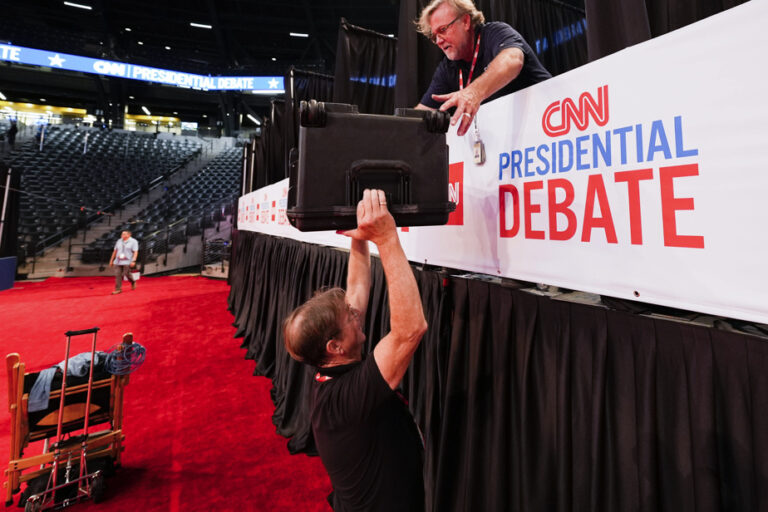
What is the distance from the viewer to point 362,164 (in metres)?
0.80

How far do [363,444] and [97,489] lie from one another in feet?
6.56

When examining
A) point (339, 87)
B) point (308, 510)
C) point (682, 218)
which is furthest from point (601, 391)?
point (339, 87)

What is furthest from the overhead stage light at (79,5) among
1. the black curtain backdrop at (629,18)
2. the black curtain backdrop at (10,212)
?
the black curtain backdrop at (629,18)

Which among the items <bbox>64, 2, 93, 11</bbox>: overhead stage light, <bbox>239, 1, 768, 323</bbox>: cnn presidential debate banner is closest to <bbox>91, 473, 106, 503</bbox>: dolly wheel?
<bbox>239, 1, 768, 323</bbox>: cnn presidential debate banner

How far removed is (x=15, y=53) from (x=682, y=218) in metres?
21.8

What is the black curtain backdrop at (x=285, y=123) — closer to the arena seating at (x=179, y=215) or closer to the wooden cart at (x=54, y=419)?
the wooden cart at (x=54, y=419)

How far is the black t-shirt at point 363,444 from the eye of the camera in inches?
36.3

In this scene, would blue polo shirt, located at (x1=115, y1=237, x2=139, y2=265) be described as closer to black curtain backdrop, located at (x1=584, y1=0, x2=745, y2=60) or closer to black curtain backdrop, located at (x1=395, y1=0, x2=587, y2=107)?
black curtain backdrop, located at (x1=395, y1=0, x2=587, y2=107)

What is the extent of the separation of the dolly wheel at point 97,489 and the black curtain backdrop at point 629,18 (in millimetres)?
3076

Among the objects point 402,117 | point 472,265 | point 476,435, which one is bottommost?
point 476,435

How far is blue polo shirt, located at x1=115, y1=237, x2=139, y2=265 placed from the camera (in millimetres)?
7188

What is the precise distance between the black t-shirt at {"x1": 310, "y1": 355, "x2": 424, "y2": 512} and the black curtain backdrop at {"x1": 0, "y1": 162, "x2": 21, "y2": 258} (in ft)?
32.6

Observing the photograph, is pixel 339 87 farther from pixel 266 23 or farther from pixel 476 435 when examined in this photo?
pixel 266 23

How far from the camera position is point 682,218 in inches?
28.5
